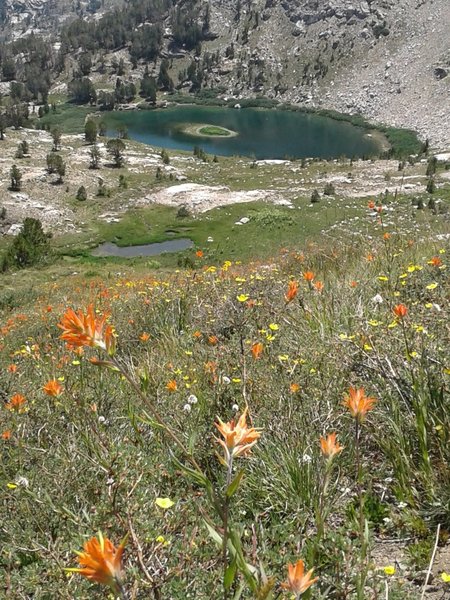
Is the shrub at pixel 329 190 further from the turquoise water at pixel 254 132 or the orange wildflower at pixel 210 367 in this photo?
the orange wildflower at pixel 210 367

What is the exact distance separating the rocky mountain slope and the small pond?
5647 centimetres

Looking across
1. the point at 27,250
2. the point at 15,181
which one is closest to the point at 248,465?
the point at 27,250

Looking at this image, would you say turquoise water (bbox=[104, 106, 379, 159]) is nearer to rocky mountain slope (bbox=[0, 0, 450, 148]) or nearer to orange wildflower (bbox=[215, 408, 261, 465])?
rocky mountain slope (bbox=[0, 0, 450, 148])

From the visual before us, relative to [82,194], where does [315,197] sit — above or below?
above

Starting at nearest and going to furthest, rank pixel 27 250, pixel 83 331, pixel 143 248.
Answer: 1. pixel 83 331
2. pixel 27 250
3. pixel 143 248

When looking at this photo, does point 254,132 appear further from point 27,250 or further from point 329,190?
point 27,250

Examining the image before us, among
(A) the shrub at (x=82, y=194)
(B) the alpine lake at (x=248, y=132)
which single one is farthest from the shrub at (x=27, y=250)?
(B) the alpine lake at (x=248, y=132)

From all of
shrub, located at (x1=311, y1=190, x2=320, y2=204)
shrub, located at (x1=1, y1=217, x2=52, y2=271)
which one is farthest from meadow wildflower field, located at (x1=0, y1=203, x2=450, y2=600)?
shrub, located at (x1=311, y1=190, x2=320, y2=204)

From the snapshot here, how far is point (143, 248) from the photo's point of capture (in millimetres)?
34188

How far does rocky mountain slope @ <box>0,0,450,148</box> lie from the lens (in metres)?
97.3

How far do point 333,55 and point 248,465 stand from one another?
445 feet

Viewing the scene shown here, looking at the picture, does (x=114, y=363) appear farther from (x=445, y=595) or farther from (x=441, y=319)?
(x=441, y=319)

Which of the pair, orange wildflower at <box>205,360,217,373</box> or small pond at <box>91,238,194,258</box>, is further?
small pond at <box>91,238,194,258</box>

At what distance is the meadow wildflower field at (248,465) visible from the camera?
160 cm
